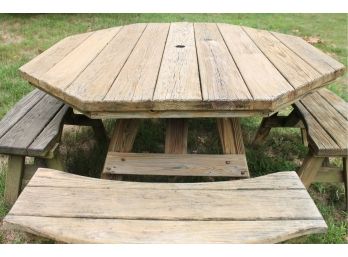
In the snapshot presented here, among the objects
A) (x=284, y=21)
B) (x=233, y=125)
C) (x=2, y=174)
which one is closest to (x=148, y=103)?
(x=233, y=125)

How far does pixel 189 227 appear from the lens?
4.57ft

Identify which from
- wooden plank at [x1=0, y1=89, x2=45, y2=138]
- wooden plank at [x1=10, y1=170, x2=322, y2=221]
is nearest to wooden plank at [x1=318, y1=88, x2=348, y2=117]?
wooden plank at [x1=10, y1=170, x2=322, y2=221]

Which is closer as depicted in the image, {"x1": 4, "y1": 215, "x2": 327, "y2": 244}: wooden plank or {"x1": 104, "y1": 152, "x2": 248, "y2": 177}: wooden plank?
{"x1": 4, "y1": 215, "x2": 327, "y2": 244}: wooden plank

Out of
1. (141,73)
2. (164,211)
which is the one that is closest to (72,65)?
(141,73)

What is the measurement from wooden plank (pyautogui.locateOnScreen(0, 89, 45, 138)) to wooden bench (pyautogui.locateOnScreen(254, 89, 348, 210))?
1651 mm

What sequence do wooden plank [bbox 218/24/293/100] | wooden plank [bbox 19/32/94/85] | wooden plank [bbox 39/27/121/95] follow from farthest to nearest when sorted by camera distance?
wooden plank [bbox 19/32/94/85] < wooden plank [bbox 39/27/121/95] < wooden plank [bbox 218/24/293/100]

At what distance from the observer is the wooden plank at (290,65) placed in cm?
188

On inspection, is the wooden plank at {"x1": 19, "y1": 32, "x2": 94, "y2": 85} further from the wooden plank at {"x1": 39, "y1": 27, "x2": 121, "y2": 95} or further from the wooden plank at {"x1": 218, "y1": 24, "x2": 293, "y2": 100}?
the wooden plank at {"x1": 218, "y1": 24, "x2": 293, "y2": 100}

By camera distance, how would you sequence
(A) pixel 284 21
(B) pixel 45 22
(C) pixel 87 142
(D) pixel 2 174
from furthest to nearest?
(A) pixel 284 21, (B) pixel 45 22, (C) pixel 87 142, (D) pixel 2 174

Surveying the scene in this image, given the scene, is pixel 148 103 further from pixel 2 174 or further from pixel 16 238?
pixel 2 174

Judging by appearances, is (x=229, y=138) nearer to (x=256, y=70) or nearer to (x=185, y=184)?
(x=256, y=70)

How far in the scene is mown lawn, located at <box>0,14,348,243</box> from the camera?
2.73m

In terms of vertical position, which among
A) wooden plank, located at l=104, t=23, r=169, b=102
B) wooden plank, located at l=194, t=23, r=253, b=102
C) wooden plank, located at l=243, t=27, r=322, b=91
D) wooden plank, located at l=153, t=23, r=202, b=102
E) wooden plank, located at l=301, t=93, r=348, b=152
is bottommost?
wooden plank, located at l=301, t=93, r=348, b=152

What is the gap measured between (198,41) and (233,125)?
0.58m
